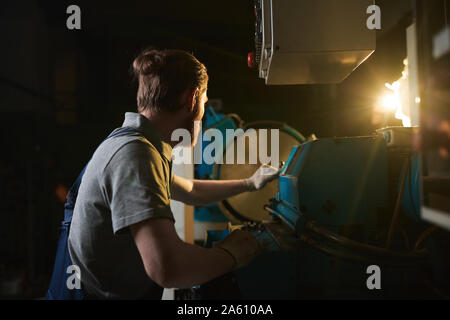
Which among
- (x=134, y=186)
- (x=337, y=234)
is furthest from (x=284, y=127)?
(x=134, y=186)

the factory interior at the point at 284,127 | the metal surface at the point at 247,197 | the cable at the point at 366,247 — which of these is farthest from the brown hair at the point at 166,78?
the metal surface at the point at 247,197

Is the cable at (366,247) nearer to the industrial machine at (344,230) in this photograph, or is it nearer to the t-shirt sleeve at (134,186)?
the industrial machine at (344,230)

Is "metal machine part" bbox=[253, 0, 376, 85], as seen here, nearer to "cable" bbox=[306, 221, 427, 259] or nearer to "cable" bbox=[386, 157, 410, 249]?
"cable" bbox=[386, 157, 410, 249]

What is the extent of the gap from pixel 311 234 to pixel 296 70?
2.07 ft

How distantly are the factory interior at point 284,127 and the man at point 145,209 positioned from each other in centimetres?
16

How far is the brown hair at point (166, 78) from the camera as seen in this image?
1.03 m

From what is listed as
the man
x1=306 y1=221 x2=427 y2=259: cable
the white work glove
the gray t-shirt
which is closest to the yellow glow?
the white work glove

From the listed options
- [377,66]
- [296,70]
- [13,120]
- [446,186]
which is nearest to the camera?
[446,186]

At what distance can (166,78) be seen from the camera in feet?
3.37

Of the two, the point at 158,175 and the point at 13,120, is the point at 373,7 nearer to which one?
the point at 158,175

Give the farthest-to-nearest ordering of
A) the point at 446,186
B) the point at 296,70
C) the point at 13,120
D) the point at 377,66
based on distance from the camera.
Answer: the point at 13,120, the point at 377,66, the point at 296,70, the point at 446,186
